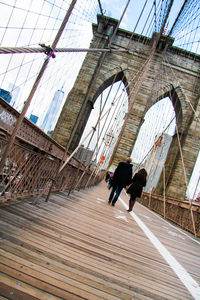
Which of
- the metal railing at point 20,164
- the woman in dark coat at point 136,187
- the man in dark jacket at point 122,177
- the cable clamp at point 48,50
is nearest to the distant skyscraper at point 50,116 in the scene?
the man in dark jacket at point 122,177

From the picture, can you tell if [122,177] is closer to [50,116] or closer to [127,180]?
[127,180]

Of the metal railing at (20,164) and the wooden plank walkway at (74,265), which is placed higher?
the metal railing at (20,164)

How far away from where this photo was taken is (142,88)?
60.5 ft

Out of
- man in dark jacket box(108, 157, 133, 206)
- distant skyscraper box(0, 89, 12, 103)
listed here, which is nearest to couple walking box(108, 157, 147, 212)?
man in dark jacket box(108, 157, 133, 206)

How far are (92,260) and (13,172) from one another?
1.32 meters

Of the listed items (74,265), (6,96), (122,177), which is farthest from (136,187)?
(74,265)

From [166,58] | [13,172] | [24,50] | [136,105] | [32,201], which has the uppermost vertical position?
[166,58]

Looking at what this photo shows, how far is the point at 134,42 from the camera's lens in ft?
64.1

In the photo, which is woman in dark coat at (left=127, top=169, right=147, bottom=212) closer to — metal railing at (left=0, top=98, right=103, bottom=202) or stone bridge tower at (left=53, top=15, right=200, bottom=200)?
metal railing at (left=0, top=98, right=103, bottom=202)

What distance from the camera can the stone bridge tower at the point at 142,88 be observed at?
16812 millimetres

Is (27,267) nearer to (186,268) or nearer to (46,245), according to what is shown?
(46,245)

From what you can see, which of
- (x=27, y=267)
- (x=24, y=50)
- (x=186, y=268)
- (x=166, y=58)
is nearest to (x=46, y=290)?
(x=27, y=267)

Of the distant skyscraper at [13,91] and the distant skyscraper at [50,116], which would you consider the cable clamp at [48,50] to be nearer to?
the distant skyscraper at [13,91]

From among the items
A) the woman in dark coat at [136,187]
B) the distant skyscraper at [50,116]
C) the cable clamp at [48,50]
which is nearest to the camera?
the cable clamp at [48,50]
